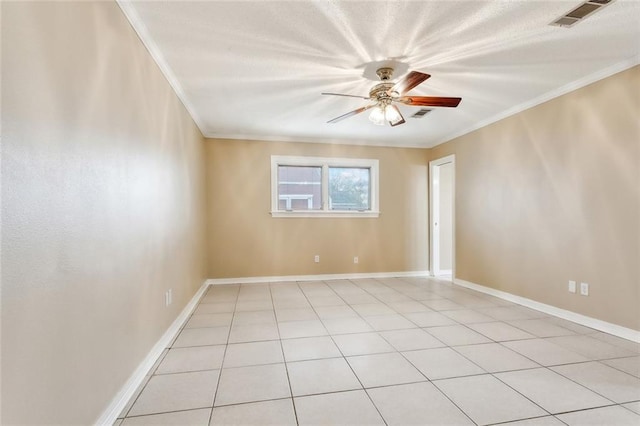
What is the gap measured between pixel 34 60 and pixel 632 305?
4258 mm

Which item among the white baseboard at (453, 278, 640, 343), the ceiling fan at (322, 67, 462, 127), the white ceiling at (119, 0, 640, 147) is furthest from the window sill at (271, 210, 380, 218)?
the ceiling fan at (322, 67, 462, 127)

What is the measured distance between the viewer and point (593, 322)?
118 inches

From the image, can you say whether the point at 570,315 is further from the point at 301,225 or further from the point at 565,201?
the point at 301,225

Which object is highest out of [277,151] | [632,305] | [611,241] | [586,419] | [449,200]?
[277,151]

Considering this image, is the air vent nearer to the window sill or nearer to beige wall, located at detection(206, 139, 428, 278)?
beige wall, located at detection(206, 139, 428, 278)

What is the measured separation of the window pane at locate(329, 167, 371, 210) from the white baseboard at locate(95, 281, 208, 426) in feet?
10.2

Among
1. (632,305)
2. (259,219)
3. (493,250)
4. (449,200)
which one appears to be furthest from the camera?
(449,200)

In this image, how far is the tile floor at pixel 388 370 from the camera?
1.73 m

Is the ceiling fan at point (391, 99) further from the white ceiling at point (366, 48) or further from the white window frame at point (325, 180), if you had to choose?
the white window frame at point (325, 180)

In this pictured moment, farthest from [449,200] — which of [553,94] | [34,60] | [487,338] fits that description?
[34,60]

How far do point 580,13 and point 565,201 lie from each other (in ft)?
6.25

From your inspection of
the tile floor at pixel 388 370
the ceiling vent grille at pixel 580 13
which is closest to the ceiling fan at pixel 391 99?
the ceiling vent grille at pixel 580 13

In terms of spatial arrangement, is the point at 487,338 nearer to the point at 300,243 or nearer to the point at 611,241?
the point at 611,241

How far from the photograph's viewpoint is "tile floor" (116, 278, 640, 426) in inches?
68.1
